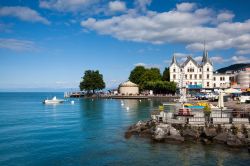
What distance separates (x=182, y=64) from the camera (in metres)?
151

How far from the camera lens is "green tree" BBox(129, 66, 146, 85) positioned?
15500 cm

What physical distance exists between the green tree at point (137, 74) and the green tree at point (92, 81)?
16.7 m

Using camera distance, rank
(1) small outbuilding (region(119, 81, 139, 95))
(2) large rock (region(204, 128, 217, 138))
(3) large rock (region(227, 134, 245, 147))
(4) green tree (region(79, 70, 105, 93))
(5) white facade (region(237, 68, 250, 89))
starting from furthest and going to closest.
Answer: (4) green tree (region(79, 70, 105, 93)), (1) small outbuilding (region(119, 81, 139, 95)), (5) white facade (region(237, 68, 250, 89)), (2) large rock (region(204, 128, 217, 138)), (3) large rock (region(227, 134, 245, 147))

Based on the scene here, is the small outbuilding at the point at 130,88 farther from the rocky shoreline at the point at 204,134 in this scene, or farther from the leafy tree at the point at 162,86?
the rocky shoreline at the point at 204,134

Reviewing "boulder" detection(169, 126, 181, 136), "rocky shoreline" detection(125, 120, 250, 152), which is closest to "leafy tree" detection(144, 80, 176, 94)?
"rocky shoreline" detection(125, 120, 250, 152)

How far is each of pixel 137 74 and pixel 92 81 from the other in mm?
24431

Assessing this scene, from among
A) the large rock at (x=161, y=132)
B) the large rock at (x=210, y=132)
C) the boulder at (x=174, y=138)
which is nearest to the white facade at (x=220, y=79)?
the large rock at (x=210, y=132)

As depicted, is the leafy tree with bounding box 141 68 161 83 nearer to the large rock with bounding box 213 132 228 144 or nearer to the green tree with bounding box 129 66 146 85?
the green tree with bounding box 129 66 146 85

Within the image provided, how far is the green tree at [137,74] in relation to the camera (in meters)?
155

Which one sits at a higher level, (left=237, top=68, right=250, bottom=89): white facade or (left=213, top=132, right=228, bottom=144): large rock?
(left=237, top=68, right=250, bottom=89): white facade

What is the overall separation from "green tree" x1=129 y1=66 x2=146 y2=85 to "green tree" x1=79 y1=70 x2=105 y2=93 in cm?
1672

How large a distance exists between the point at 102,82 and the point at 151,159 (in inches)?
5542

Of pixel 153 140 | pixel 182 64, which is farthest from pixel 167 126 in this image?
pixel 182 64

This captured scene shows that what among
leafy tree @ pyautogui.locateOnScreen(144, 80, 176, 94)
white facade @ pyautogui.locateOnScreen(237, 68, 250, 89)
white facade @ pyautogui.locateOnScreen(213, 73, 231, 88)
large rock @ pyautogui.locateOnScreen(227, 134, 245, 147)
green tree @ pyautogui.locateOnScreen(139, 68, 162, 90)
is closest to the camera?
large rock @ pyautogui.locateOnScreen(227, 134, 245, 147)
